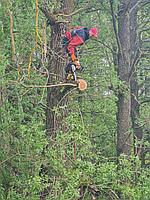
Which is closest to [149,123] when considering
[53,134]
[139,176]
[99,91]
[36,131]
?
[99,91]

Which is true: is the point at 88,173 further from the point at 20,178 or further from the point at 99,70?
the point at 99,70

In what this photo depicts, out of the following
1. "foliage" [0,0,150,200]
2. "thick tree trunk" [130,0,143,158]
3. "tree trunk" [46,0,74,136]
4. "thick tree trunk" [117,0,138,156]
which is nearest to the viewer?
"foliage" [0,0,150,200]

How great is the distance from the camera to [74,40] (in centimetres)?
545

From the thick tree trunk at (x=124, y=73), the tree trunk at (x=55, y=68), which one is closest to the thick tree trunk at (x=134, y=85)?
the thick tree trunk at (x=124, y=73)

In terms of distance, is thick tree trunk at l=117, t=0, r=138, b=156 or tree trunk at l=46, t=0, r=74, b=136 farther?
thick tree trunk at l=117, t=0, r=138, b=156

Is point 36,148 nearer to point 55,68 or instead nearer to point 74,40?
point 55,68

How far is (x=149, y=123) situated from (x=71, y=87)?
2677mm

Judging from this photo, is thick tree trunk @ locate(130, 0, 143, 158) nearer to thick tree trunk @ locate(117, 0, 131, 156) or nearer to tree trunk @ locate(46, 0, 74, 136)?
thick tree trunk @ locate(117, 0, 131, 156)

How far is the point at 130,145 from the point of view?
810 centimetres

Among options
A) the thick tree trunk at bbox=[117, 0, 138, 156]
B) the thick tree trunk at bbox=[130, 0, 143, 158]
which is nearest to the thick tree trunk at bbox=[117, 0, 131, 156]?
the thick tree trunk at bbox=[117, 0, 138, 156]

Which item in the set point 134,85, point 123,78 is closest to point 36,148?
point 123,78

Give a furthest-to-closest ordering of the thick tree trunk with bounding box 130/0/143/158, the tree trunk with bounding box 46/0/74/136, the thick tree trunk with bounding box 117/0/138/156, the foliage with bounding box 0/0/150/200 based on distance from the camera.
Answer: the thick tree trunk with bounding box 130/0/143/158 → the thick tree trunk with bounding box 117/0/138/156 → the tree trunk with bounding box 46/0/74/136 → the foliage with bounding box 0/0/150/200

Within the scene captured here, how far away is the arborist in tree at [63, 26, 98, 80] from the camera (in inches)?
213

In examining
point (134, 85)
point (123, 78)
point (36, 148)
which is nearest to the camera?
point (36, 148)
